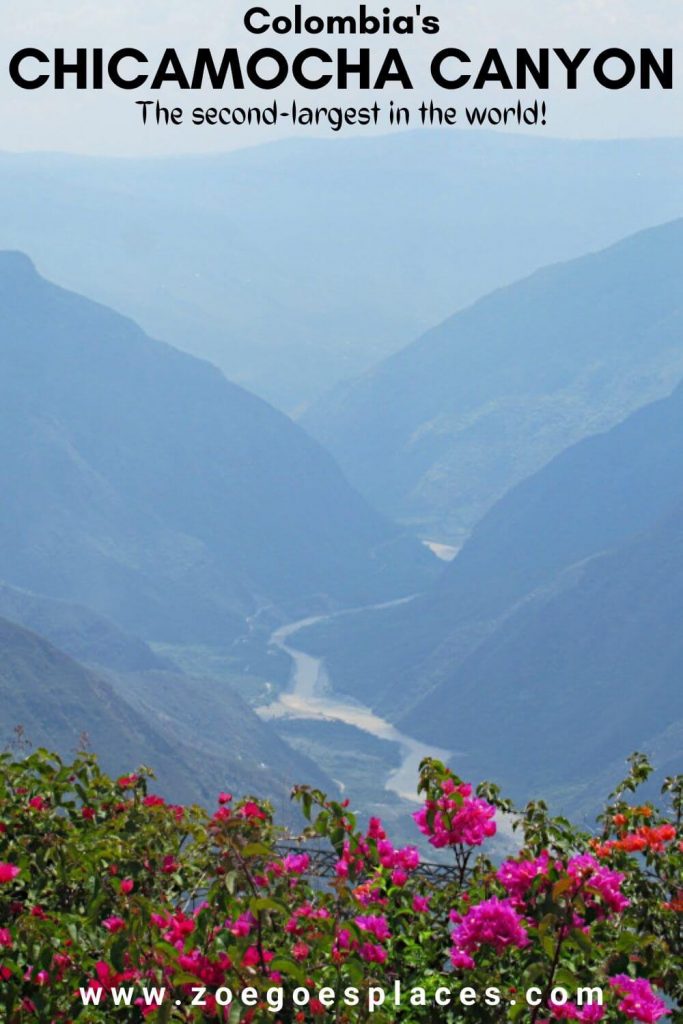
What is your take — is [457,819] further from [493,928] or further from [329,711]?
[329,711]

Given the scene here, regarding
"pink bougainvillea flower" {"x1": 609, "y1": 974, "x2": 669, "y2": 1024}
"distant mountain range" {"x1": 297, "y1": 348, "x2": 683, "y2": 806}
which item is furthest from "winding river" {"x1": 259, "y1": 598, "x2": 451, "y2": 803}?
"pink bougainvillea flower" {"x1": 609, "y1": 974, "x2": 669, "y2": 1024}

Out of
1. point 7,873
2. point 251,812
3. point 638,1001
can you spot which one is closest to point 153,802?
point 251,812

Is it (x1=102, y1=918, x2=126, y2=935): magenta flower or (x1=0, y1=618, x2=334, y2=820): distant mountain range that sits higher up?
(x1=0, y1=618, x2=334, y2=820): distant mountain range

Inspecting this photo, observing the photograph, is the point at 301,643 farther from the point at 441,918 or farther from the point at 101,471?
the point at 441,918

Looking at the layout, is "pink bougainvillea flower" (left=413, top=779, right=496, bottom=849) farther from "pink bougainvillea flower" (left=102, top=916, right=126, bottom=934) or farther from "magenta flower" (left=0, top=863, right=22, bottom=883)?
"magenta flower" (left=0, top=863, right=22, bottom=883)

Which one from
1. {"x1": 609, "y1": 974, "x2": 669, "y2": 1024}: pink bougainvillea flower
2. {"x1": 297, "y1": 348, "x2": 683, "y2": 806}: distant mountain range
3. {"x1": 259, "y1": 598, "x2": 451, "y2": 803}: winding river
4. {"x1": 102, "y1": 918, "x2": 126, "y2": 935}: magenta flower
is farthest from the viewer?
{"x1": 297, "y1": 348, "x2": 683, "y2": 806}: distant mountain range

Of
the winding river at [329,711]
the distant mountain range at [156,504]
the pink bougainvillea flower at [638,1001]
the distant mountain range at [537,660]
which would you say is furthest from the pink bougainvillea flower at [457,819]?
the distant mountain range at [156,504]

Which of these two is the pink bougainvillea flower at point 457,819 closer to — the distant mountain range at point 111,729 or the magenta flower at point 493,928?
the magenta flower at point 493,928
